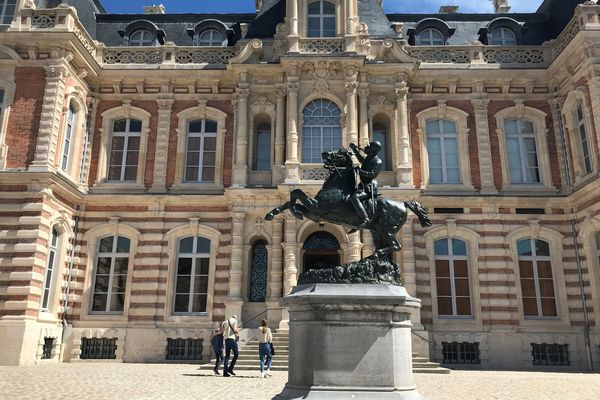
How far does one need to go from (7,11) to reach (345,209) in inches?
720

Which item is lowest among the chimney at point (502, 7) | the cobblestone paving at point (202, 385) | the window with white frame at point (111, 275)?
the cobblestone paving at point (202, 385)

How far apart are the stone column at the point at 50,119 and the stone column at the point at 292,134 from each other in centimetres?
831

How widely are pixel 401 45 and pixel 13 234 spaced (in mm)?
16216

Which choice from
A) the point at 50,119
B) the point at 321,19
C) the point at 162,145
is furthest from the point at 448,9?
the point at 50,119

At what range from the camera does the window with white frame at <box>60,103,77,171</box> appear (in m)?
19.6

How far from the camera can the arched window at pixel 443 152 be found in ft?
69.3

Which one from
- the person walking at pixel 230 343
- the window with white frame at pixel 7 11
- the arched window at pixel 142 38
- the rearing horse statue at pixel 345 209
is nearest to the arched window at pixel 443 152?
the person walking at pixel 230 343

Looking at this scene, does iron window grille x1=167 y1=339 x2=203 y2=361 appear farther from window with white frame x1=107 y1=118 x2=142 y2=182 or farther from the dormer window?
the dormer window

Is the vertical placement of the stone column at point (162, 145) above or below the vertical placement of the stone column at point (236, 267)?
above

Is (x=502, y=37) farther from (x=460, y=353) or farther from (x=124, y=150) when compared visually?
(x=124, y=150)

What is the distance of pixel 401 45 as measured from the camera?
21.4 metres

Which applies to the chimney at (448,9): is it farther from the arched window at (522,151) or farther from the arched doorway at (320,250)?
the arched doorway at (320,250)

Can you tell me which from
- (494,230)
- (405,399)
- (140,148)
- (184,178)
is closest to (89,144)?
(140,148)

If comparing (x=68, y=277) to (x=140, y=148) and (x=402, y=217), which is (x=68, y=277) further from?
(x=402, y=217)
